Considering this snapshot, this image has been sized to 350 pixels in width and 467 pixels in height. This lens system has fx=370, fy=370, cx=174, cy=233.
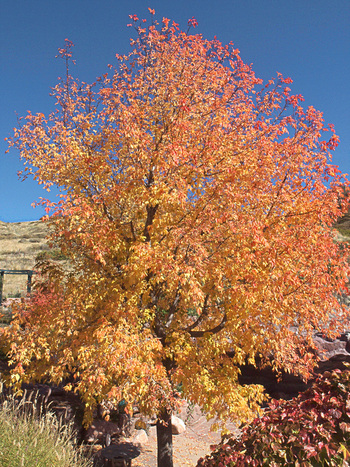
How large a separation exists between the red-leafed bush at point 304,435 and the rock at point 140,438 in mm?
6772

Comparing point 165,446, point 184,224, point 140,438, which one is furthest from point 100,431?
point 184,224

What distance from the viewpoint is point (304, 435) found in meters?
3.55

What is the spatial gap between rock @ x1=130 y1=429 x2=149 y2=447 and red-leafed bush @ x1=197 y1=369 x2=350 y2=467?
6.77m

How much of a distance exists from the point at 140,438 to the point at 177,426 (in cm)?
126

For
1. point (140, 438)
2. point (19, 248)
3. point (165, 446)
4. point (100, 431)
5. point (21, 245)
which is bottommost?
point (140, 438)

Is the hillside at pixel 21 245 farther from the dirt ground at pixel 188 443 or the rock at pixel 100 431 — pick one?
the dirt ground at pixel 188 443

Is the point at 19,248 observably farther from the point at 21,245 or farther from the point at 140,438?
the point at 140,438

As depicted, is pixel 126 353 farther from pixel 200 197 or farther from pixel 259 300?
pixel 200 197

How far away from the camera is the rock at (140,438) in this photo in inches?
399

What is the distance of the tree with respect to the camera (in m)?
5.91

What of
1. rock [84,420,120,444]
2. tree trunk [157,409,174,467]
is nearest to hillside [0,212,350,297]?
rock [84,420,120,444]

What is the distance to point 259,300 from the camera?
5777 millimetres

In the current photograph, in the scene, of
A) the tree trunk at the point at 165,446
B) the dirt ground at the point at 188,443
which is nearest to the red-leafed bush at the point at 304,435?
the tree trunk at the point at 165,446

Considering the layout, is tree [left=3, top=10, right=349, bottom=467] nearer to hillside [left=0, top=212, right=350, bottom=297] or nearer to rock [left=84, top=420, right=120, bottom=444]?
rock [left=84, top=420, right=120, bottom=444]
